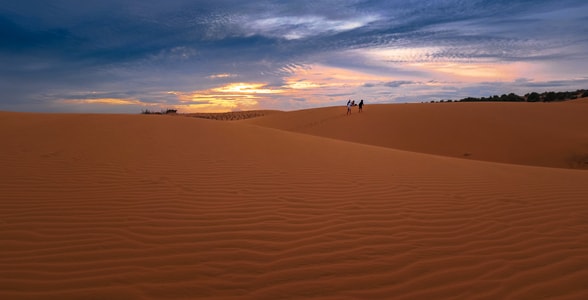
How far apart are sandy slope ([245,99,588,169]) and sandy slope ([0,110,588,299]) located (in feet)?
33.5

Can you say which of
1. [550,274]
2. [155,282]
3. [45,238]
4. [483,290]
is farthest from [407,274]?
[45,238]

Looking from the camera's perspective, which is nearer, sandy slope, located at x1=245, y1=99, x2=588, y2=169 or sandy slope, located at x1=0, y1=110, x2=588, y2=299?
sandy slope, located at x1=0, y1=110, x2=588, y2=299

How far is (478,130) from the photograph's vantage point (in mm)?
21000

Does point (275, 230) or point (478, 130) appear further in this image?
point (478, 130)

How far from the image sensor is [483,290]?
3.13m

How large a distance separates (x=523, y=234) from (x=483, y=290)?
1707 millimetres

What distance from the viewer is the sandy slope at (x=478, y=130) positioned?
55.3 feet

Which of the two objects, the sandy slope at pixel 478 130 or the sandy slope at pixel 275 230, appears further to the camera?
the sandy slope at pixel 478 130

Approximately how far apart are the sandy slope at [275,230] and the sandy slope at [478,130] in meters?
10.2

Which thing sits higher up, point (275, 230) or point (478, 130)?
point (478, 130)

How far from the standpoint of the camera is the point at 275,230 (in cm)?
425

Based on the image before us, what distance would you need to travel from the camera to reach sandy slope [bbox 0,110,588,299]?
3.14 m

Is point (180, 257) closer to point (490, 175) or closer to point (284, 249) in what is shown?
point (284, 249)

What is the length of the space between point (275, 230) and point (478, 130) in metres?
20.4
